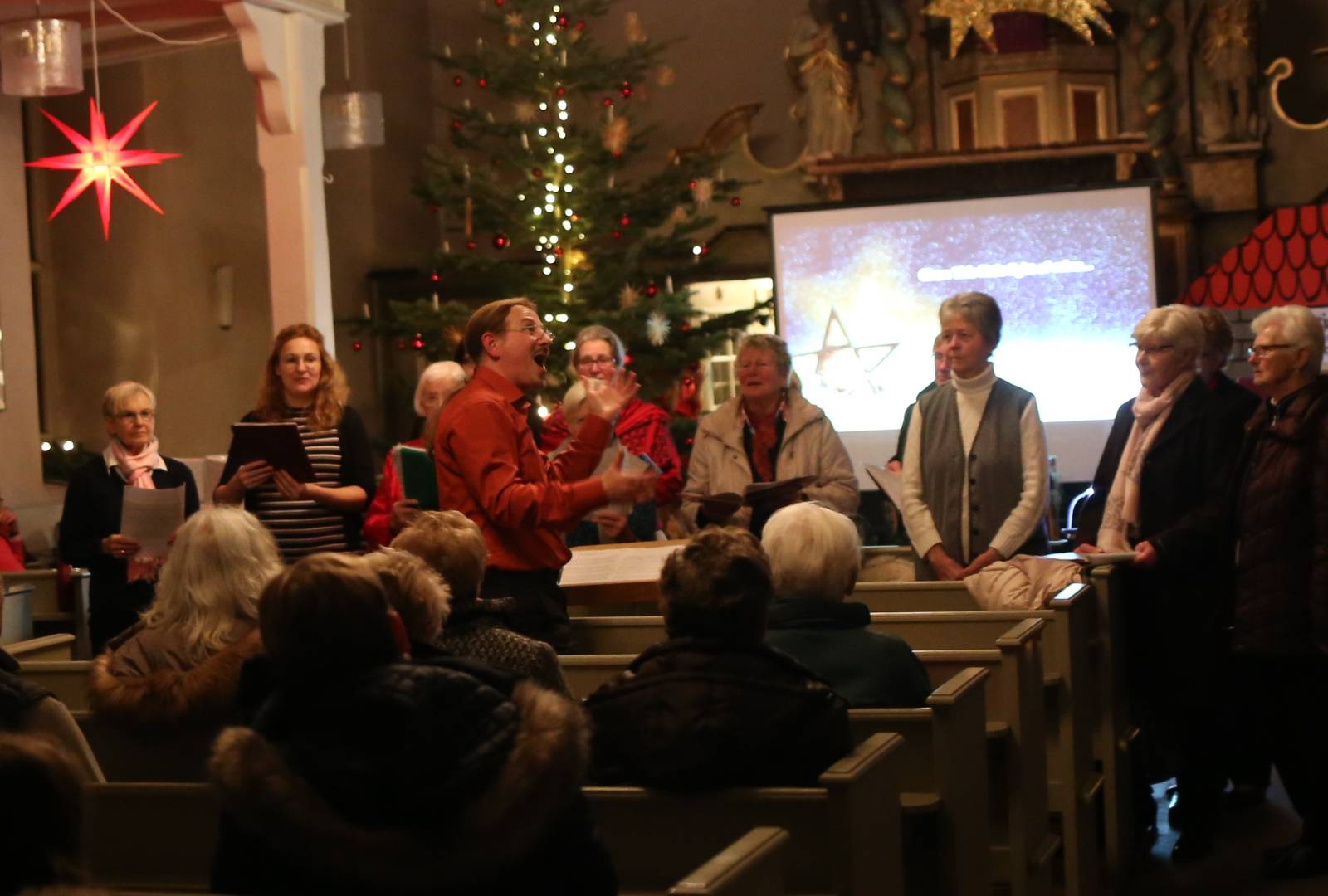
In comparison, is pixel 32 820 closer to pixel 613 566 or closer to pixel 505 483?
pixel 505 483

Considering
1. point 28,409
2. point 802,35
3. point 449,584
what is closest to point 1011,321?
point 802,35

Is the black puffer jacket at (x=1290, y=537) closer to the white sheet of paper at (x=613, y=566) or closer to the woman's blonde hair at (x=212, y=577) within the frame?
the white sheet of paper at (x=613, y=566)

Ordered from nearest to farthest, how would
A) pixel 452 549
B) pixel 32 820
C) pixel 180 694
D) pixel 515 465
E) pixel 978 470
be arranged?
pixel 32 820 < pixel 452 549 < pixel 180 694 < pixel 515 465 < pixel 978 470

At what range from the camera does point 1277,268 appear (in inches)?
393

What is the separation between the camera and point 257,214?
1017 cm

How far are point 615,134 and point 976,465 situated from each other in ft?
19.2

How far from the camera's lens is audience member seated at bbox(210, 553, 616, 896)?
1.90 metres

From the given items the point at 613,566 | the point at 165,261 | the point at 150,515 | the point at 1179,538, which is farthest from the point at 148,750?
the point at 165,261

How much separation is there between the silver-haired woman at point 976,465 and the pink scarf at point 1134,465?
185mm

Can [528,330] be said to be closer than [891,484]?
Yes

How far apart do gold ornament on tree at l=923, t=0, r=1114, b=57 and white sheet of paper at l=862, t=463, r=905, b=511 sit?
309 inches

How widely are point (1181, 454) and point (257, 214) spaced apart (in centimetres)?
708

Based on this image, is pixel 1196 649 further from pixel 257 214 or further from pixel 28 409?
pixel 257 214

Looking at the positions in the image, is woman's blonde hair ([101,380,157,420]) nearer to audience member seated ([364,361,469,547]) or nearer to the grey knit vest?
audience member seated ([364,361,469,547])
